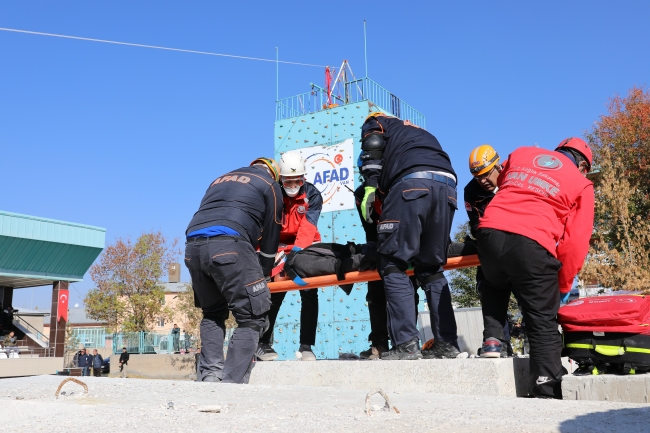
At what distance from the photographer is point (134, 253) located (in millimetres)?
39250

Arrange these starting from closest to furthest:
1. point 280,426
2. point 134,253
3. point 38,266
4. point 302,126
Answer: point 280,426
point 302,126
point 38,266
point 134,253

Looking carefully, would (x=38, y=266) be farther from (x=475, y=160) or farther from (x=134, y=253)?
(x=475, y=160)

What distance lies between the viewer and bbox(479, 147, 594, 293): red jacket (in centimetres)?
405

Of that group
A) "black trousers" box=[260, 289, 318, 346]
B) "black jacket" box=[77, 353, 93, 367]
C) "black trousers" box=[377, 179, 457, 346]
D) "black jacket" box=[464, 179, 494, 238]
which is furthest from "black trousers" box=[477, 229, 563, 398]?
"black jacket" box=[77, 353, 93, 367]

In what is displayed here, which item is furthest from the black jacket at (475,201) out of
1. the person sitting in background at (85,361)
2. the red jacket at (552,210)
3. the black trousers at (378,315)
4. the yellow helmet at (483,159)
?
the person sitting in background at (85,361)

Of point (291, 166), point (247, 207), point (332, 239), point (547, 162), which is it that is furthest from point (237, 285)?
point (332, 239)

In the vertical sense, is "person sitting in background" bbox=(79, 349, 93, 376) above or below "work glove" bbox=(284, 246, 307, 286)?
below

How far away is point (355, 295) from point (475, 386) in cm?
1471

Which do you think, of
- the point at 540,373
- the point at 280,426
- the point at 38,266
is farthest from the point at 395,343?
the point at 38,266

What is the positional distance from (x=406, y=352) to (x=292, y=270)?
5.30ft

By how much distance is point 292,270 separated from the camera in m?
5.88

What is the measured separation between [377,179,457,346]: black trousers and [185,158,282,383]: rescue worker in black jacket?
0.95 metres

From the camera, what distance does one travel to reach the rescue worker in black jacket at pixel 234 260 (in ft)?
15.8

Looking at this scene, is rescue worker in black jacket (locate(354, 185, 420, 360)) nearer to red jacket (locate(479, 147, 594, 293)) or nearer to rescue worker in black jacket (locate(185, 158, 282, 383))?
rescue worker in black jacket (locate(185, 158, 282, 383))
